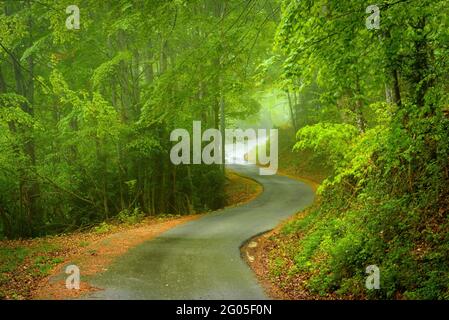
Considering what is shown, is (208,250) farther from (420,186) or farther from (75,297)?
(420,186)

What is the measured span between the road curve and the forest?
125cm

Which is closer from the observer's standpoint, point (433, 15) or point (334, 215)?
point (433, 15)

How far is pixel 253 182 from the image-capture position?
3033 cm

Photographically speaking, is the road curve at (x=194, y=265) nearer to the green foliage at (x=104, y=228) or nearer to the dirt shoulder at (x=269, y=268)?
the dirt shoulder at (x=269, y=268)

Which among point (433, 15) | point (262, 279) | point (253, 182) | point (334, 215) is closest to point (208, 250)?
point (262, 279)

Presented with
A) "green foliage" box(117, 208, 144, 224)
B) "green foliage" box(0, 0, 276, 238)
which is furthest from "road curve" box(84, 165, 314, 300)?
"green foliage" box(0, 0, 276, 238)

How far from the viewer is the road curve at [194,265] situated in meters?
8.73

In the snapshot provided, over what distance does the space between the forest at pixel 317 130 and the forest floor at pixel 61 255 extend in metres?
2.63

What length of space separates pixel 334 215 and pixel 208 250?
3.81 metres

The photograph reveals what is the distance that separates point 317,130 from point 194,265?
4924mm

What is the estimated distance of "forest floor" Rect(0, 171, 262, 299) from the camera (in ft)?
29.9

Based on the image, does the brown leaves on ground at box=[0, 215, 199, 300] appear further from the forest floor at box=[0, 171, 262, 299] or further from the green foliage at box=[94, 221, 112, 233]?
the green foliage at box=[94, 221, 112, 233]

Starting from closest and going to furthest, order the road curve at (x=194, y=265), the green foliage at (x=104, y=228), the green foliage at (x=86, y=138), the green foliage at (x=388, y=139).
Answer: the green foliage at (x=388, y=139) < the road curve at (x=194, y=265) < the green foliage at (x=86, y=138) < the green foliage at (x=104, y=228)

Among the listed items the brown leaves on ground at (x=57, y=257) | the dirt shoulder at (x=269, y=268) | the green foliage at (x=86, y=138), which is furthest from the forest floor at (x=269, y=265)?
the green foliage at (x=86, y=138)
